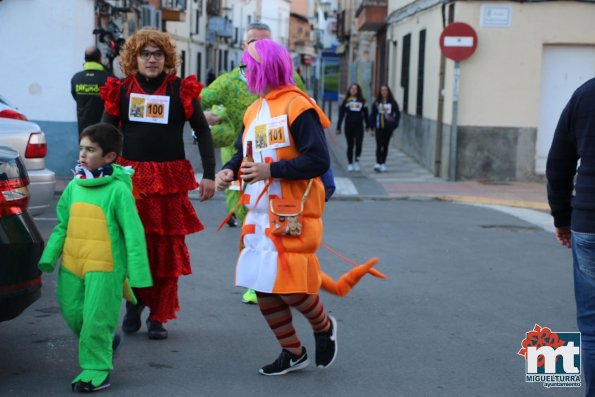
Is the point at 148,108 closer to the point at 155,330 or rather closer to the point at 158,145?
the point at 158,145

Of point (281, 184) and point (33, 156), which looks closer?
point (281, 184)

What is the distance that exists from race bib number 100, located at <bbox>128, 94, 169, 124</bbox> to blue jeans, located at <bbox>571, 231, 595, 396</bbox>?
8.32 feet

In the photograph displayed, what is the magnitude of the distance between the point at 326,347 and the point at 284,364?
0.24 m

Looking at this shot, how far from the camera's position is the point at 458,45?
15211 mm

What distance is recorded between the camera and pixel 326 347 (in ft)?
16.6

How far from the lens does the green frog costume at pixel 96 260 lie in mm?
4621

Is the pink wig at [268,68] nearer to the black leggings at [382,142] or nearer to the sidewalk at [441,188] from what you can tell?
the sidewalk at [441,188]

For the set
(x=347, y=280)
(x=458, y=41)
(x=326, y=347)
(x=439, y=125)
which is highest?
(x=458, y=41)

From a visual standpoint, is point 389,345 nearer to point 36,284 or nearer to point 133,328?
point 133,328

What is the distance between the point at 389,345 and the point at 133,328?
5.09 feet

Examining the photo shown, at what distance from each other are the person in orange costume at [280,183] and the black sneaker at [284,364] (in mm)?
81

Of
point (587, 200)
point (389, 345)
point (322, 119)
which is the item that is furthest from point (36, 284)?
point (587, 200)

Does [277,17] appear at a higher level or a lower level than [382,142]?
higher

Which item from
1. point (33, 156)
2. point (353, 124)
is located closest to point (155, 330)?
point (33, 156)
